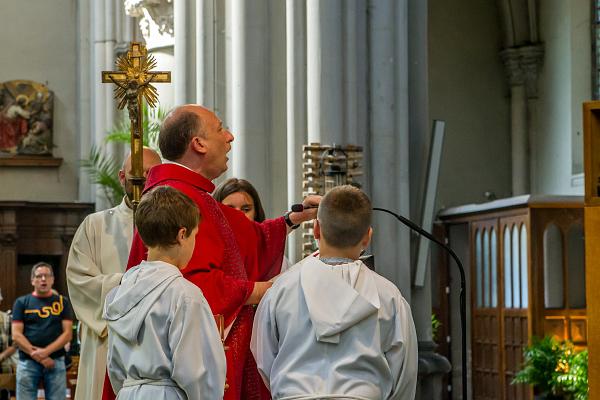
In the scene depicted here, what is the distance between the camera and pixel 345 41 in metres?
8.41

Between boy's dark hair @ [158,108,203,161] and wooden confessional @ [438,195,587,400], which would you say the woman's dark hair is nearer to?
boy's dark hair @ [158,108,203,161]

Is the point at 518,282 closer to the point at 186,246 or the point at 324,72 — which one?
the point at 324,72

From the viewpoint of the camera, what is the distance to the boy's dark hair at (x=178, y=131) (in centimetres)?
484

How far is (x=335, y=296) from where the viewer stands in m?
4.21

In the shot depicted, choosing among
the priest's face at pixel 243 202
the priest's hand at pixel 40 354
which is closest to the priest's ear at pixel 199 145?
the priest's face at pixel 243 202

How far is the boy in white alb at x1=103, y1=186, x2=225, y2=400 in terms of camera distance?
12.9ft

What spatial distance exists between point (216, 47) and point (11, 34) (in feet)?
36.6

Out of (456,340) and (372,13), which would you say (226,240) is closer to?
(372,13)

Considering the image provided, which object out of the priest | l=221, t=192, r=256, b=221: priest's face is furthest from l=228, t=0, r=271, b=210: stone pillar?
the priest

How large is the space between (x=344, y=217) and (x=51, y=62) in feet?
52.8

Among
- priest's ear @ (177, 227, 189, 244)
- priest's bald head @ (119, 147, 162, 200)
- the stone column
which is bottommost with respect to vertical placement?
priest's ear @ (177, 227, 189, 244)

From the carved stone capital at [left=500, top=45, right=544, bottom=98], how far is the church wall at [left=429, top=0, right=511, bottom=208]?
20.4 inches

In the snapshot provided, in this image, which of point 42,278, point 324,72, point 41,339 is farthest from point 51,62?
point 324,72

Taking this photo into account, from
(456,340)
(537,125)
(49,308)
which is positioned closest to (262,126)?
(49,308)
